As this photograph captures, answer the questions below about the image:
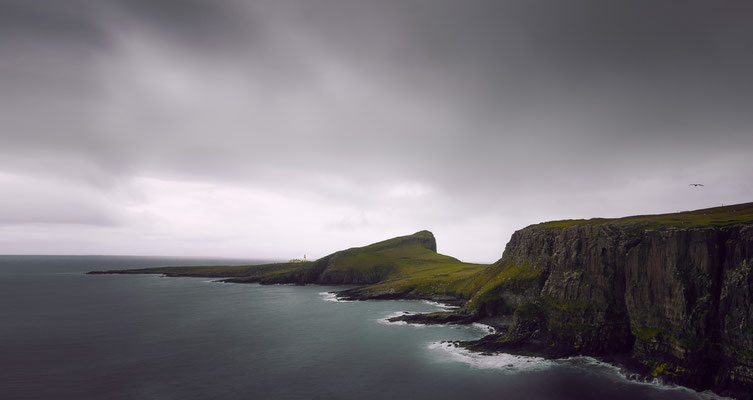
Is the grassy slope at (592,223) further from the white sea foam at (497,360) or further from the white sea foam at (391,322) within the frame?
the white sea foam at (497,360)

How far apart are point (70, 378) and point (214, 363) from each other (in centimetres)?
1726

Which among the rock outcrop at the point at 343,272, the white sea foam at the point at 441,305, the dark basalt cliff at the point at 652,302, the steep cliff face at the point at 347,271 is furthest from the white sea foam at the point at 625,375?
the rock outcrop at the point at 343,272

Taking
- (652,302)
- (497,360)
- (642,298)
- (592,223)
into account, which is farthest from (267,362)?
(592,223)

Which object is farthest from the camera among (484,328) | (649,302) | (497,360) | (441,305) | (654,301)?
(441,305)

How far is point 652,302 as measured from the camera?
147 feet

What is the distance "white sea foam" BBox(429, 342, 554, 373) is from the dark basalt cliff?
11.3ft

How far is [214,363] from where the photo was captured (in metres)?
49.2

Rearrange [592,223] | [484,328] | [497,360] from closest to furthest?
[497,360] → [592,223] → [484,328]

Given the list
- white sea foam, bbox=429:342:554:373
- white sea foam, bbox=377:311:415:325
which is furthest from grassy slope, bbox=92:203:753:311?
white sea foam, bbox=429:342:554:373

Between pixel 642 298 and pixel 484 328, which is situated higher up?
pixel 642 298

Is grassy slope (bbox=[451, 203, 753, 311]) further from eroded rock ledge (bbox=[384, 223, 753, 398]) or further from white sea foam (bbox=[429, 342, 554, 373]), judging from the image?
white sea foam (bbox=[429, 342, 554, 373])

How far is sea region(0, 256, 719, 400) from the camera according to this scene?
39156mm

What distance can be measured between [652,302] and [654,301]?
34 centimetres

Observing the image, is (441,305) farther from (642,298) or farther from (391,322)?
(642,298)
